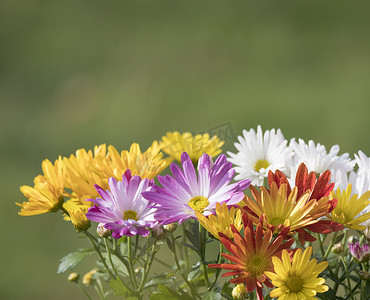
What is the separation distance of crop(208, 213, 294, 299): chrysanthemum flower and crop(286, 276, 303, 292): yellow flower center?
14 mm

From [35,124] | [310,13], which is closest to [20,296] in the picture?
[35,124]

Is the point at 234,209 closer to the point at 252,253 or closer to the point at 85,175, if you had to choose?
the point at 252,253

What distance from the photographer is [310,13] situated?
2863mm

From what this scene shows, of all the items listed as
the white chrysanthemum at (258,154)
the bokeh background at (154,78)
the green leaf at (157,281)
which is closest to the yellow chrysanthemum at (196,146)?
the white chrysanthemum at (258,154)

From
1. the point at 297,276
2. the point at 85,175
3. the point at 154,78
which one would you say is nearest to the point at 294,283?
the point at 297,276

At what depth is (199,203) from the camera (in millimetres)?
432

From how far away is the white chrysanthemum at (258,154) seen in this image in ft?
1.72

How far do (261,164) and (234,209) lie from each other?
0.17 m

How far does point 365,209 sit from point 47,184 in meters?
0.28

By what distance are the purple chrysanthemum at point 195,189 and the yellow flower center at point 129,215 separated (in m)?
0.03

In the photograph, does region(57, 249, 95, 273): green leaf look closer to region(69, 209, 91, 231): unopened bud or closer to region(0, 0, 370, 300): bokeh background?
region(69, 209, 91, 231): unopened bud

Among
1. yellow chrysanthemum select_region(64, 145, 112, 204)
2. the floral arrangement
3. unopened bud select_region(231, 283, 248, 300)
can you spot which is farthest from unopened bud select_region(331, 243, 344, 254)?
yellow chrysanthemum select_region(64, 145, 112, 204)

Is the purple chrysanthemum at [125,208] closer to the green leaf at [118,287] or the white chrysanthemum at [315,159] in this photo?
the green leaf at [118,287]

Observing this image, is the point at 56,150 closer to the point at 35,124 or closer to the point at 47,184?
the point at 35,124
